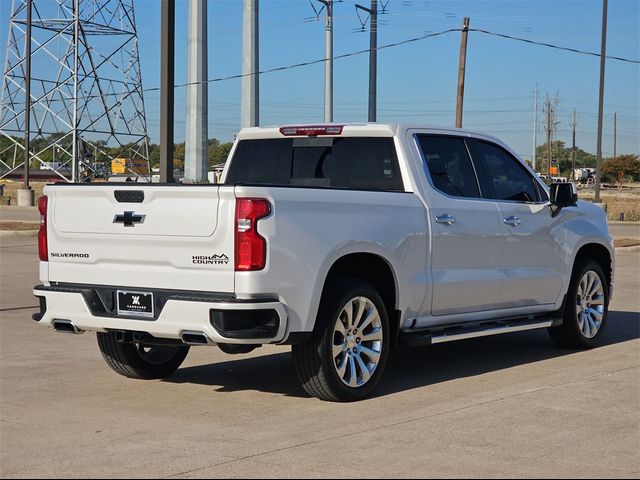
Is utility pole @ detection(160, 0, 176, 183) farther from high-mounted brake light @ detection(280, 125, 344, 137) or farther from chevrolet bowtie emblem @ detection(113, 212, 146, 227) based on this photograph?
chevrolet bowtie emblem @ detection(113, 212, 146, 227)

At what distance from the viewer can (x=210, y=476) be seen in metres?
5.70

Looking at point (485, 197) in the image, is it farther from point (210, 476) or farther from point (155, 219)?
point (210, 476)

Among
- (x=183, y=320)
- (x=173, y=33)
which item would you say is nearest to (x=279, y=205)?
(x=183, y=320)

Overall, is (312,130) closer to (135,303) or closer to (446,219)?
(446,219)

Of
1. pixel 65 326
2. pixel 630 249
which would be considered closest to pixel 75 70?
pixel 630 249

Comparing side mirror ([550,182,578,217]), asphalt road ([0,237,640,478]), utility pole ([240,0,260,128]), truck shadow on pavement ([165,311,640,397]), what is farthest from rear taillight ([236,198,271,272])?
utility pole ([240,0,260,128])

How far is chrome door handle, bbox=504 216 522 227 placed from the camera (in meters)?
9.45

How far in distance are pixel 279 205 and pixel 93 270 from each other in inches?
61.2

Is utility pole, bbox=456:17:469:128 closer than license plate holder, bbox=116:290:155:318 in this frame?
No

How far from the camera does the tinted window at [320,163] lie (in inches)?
348

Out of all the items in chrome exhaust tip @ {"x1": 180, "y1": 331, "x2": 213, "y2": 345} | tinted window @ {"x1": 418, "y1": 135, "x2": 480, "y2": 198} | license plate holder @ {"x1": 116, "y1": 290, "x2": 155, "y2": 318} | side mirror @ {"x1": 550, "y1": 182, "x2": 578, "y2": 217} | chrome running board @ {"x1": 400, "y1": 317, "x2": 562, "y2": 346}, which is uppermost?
tinted window @ {"x1": 418, "y1": 135, "x2": 480, "y2": 198}

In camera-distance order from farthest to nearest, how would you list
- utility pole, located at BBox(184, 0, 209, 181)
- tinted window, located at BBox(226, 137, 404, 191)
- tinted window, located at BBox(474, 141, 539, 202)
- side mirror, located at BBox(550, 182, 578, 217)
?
utility pole, located at BBox(184, 0, 209, 181) < side mirror, located at BBox(550, 182, 578, 217) < tinted window, located at BBox(474, 141, 539, 202) < tinted window, located at BBox(226, 137, 404, 191)

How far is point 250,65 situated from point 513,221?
941 inches

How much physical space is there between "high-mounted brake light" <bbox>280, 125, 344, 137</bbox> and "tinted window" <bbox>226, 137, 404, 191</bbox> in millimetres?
55
